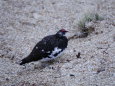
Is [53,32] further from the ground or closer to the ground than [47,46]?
closer to the ground

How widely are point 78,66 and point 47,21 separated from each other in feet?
11.4

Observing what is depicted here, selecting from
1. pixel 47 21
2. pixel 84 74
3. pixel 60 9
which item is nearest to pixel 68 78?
pixel 84 74

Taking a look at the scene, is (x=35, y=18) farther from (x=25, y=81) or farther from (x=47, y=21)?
(x=25, y=81)

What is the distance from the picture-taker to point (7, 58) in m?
7.55

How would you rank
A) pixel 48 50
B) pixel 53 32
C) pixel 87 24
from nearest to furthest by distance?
pixel 48 50 < pixel 87 24 < pixel 53 32

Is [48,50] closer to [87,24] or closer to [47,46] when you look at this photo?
[47,46]

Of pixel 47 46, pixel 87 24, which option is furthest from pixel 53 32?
pixel 47 46

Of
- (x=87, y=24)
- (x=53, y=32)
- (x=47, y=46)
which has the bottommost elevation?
(x=53, y=32)

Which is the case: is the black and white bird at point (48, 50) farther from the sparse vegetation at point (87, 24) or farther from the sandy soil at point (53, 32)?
the sparse vegetation at point (87, 24)

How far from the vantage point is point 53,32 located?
349 inches

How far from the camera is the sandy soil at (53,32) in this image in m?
5.90

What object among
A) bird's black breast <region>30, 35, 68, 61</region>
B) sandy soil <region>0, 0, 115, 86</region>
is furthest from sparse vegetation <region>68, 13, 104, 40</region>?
bird's black breast <region>30, 35, 68, 61</region>

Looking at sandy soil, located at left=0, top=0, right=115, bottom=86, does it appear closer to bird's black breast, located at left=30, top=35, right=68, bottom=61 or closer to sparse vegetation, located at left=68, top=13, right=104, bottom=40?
sparse vegetation, located at left=68, top=13, right=104, bottom=40

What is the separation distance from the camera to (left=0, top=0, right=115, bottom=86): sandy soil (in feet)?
19.4
